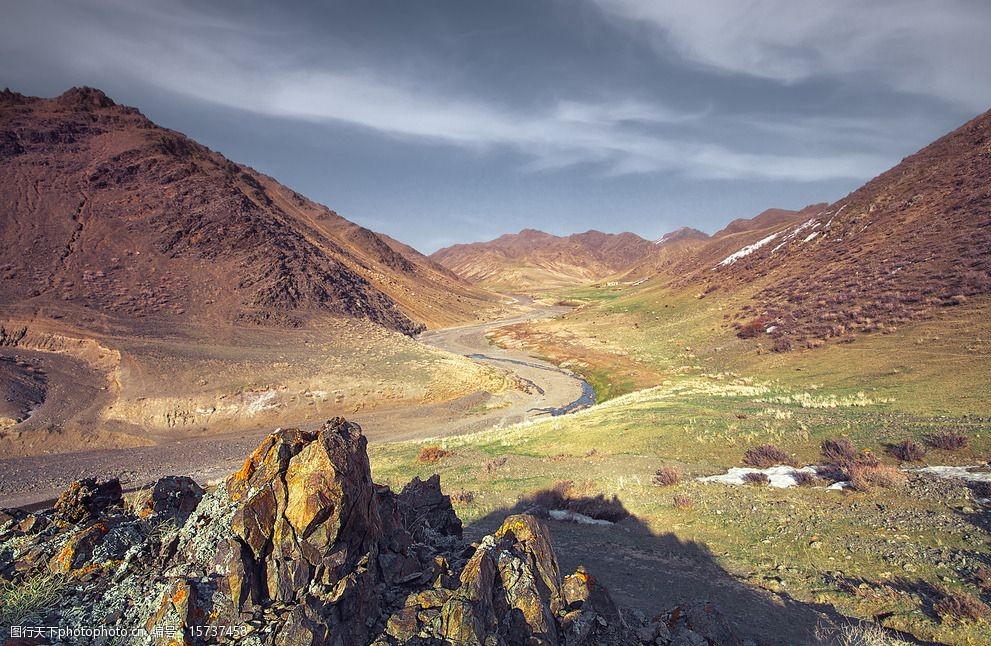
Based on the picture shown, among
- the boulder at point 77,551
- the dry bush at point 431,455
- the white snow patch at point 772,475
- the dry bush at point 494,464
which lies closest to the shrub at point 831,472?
the white snow patch at point 772,475

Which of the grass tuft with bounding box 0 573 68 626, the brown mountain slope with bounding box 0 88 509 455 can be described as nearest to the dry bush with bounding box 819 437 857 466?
the grass tuft with bounding box 0 573 68 626

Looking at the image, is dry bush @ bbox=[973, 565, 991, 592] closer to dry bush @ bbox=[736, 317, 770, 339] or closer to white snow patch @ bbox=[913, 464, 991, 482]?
white snow patch @ bbox=[913, 464, 991, 482]

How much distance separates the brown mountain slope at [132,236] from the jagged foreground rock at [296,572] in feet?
139

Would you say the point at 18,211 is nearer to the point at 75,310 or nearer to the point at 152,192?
the point at 152,192

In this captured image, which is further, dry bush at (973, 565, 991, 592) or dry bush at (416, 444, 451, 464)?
dry bush at (416, 444, 451, 464)

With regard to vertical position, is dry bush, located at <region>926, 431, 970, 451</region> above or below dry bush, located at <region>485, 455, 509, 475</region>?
above

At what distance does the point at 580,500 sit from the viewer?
48.6 ft

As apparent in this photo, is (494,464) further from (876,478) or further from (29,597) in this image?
(29,597)

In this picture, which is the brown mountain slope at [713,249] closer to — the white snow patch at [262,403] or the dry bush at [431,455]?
the dry bush at [431,455]

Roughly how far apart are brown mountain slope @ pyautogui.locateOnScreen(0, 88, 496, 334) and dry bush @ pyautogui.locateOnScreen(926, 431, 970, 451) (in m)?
47.3

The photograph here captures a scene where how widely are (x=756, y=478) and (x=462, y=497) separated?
9196 millimetres

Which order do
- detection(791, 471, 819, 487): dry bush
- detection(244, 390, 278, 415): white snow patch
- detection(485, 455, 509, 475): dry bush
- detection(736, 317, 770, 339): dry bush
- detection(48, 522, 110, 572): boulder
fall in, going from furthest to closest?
detection(736, 317, 770, 339): dry bush
detection(244, 390, 278, 415): white snow patch
detection(485, 455, 509, 475): dry bush
detection(791, 471, 819, 487): dry bush
detection(48, 522, 110, 572): boulder

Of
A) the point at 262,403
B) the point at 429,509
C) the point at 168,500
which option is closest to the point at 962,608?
the point at 429,509

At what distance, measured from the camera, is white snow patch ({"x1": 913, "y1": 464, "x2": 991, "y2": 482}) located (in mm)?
11584
